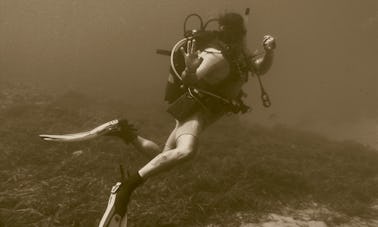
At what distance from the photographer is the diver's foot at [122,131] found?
18.1ft

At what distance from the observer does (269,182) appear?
24.6 feet

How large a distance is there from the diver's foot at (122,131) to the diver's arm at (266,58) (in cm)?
206

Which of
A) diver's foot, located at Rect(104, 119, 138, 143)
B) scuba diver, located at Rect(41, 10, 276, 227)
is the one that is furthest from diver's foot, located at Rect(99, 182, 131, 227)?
diver's foot, located at Rect(104, 119, 138, 143)

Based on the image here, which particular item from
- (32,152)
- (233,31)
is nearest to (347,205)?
(233,31)

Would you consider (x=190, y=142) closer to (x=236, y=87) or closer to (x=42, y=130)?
(x=236, y=87)

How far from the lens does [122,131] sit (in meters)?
5.59

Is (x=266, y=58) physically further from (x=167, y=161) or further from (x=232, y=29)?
(x=167, y=161)

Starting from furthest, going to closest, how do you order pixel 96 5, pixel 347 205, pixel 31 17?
pixel 96 5
pixel 31 17
pixel 347 205

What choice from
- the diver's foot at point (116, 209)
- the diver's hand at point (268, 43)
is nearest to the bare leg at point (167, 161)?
the diver's foot at point (116, 209)

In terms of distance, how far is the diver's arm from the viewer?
5.34m

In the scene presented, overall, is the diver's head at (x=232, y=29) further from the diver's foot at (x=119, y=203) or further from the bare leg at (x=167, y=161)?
the diver's foot at (x=119, y=203)

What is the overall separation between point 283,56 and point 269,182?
7346cm

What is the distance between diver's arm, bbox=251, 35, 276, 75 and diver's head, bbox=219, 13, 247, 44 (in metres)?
0.38

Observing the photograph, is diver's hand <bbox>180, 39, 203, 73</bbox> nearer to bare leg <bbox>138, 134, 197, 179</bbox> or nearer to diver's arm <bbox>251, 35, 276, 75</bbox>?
diver's arm <bbox>251, 35, 276, 75</bbox>
